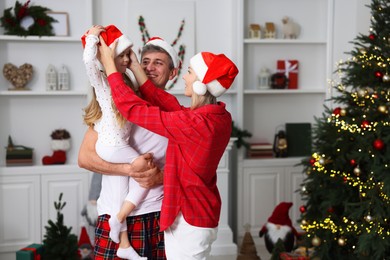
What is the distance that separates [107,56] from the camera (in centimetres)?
183

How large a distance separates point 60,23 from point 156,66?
3.18 metres

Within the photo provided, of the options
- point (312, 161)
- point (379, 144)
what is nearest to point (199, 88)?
point (379, 144)

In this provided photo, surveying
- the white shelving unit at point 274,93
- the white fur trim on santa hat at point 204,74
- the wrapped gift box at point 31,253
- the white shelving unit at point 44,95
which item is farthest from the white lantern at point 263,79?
the white fur trim on santa hat at point 204,74

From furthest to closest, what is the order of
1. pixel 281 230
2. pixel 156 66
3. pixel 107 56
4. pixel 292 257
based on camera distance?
pixel 281 230 < pixel 292 257 < pixel 156 66 < pixel 107 56

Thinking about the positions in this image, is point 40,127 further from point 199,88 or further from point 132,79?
point 199,88

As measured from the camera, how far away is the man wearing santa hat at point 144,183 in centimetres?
198

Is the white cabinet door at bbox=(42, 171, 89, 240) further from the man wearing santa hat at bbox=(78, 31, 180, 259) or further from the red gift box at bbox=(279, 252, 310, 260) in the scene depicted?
the man wearing santa hat at bbox=(78, 31, 180, 259)

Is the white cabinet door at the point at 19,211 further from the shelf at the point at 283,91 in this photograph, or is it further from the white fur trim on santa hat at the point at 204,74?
the white fur trim on santa hat at the point at 204,74

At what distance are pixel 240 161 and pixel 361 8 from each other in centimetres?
186

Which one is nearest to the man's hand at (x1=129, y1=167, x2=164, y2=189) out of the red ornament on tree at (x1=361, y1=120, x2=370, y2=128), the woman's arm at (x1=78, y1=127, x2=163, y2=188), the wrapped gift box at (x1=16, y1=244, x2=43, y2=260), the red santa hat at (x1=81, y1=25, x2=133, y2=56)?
the woman's arm at (x1=78, y1=127, x2=163, y2=188)

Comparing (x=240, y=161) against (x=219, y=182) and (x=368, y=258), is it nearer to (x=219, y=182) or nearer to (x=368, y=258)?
(x=219, y=182)

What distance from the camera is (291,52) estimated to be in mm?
5691

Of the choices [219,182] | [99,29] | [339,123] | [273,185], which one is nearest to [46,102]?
[219,182]

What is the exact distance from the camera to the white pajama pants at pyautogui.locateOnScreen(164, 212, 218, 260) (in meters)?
1.89
